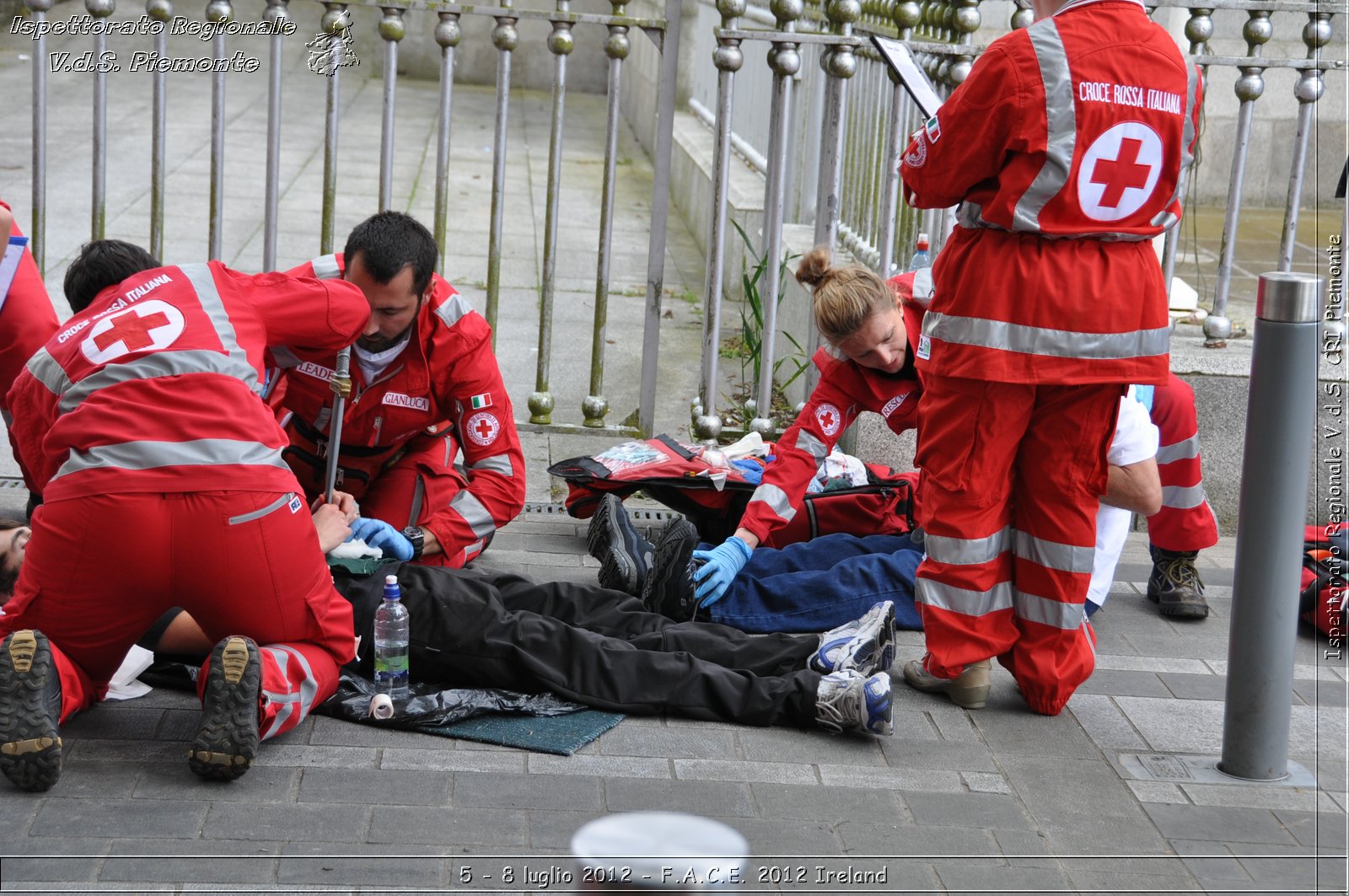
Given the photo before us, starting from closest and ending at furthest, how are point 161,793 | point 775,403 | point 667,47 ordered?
point 161,793 < point 667,47 < point 775,403

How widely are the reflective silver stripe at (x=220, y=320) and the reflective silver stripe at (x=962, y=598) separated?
68.0 inches

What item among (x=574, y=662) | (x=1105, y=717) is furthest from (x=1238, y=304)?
(x=574, y=662)

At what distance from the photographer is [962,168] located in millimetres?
3326

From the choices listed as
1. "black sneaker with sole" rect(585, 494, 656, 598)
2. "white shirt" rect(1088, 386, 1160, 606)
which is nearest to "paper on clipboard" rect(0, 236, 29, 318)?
"black sneaker with sole" rect(585, 494, 656, 598)

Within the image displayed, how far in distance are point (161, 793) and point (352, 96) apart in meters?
12.6

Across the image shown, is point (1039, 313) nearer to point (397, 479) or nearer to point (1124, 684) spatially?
point (1124, 684)

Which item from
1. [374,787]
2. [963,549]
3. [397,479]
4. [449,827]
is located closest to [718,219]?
[397,479]

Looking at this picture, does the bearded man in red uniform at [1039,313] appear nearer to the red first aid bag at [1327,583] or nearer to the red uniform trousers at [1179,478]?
the red uniform trousers at [1179,478]

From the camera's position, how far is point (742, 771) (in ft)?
10.5

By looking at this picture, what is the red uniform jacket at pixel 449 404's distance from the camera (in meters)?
4.18

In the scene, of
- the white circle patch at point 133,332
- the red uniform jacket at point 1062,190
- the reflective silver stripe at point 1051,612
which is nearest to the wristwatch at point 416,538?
the white circle patch at point 133,332

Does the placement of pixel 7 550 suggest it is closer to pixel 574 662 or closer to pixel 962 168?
pixel 574 662

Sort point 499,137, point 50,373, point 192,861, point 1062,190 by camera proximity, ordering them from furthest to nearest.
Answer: point 499,137
point 1062,190
point 50,373
point 192,861

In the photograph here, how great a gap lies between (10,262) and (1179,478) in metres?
3.54
